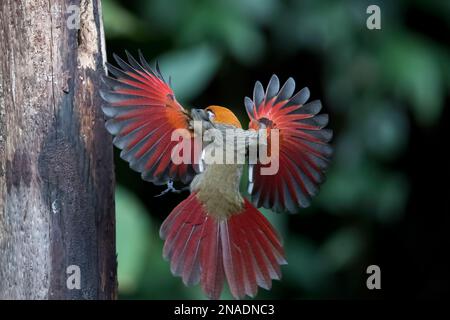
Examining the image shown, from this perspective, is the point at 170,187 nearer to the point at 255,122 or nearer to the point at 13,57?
the point at 255,122

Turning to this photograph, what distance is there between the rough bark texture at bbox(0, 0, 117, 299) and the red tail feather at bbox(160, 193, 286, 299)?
23 centimetres

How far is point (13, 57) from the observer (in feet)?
6.69

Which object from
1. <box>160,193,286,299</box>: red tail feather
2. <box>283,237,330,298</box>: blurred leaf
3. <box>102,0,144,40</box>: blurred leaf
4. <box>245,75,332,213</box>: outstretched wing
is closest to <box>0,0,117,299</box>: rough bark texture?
<box>160,193,286,299</box>: red tail feather

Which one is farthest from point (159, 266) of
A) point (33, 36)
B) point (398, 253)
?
point (33, 36)

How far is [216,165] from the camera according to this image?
213 centimetres

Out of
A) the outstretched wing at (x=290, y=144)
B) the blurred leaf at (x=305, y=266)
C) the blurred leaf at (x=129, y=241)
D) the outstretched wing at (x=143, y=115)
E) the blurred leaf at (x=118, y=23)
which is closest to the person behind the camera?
the outstretched wing at (x=143, y=115)

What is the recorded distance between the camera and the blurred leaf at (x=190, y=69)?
3885 mm

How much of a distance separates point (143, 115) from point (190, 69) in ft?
6.17

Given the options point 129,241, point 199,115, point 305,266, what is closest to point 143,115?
point 199,115

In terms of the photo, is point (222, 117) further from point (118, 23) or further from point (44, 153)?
point (118, 23)

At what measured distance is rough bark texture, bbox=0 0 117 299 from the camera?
2014 millimetres

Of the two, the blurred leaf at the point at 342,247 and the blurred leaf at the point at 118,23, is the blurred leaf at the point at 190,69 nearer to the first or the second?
the blurred leaf at the point at 118,23

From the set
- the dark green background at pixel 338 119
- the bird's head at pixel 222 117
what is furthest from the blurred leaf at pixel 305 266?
the bird's head at pixel 222 117

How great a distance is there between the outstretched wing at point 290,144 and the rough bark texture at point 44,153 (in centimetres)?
46
